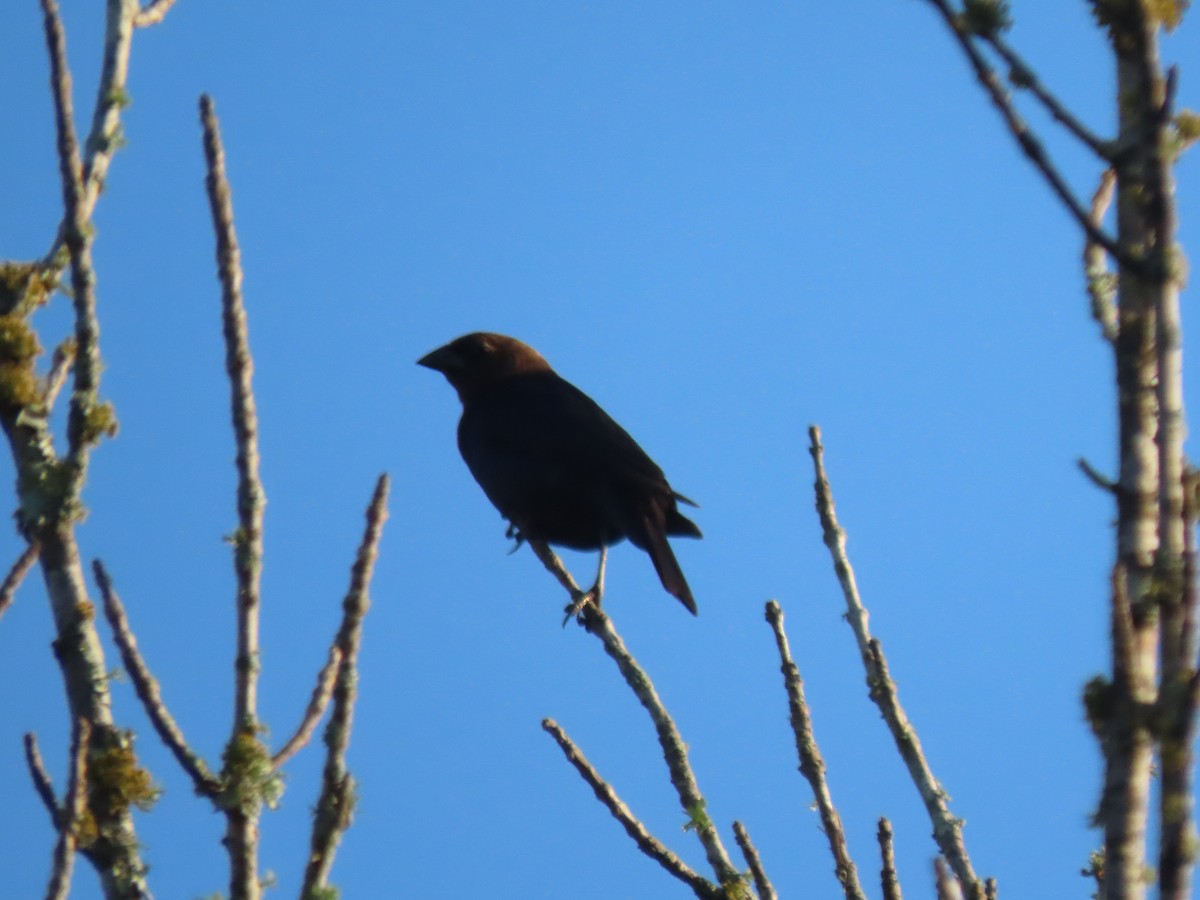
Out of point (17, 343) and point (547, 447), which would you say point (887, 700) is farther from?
point (547, 447)

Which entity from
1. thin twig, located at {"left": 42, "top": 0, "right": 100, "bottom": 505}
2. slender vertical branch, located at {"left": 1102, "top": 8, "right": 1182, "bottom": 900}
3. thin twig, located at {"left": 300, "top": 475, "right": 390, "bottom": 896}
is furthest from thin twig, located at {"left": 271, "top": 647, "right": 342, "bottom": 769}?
slender vertical branch, located at {"left": 1102, "top": 8, "right": 1182, "bottom": 900}

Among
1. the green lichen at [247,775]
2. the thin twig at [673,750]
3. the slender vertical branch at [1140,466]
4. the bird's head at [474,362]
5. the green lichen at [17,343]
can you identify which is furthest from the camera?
A: the bird's head at [474,362]

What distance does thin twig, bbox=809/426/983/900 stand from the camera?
10.6ft

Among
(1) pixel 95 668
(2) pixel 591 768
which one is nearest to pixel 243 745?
(1) pixel 95 668

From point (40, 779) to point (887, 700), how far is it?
1.85 m

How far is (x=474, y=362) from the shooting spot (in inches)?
351

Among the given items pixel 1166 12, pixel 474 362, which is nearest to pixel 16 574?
pixel 1166 12

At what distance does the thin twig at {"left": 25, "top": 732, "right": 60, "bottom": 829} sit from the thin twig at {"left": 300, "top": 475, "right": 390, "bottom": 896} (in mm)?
452

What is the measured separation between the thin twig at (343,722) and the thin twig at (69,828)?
0.37m

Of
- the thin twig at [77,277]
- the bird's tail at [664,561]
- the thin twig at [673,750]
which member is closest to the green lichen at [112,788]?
the thin twig at [77,277]

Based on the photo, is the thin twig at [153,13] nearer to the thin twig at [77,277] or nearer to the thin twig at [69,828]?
the thin twig at [77,277]

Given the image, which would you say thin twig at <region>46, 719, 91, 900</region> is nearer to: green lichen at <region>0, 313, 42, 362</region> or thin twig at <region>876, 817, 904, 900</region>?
green lichen at <region>0, 313, 42, 362</region>

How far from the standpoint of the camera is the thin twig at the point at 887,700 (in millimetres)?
3219

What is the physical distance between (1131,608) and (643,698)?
1.93 meters
